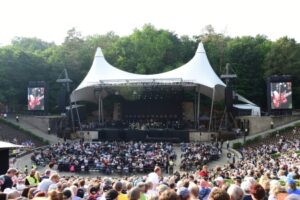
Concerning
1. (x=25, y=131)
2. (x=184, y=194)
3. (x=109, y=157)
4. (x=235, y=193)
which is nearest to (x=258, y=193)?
(x=235, y=193)

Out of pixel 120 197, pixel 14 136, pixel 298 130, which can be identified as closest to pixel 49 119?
pixel 14 136

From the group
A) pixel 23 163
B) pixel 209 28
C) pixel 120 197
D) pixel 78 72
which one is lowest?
pixel 23 163

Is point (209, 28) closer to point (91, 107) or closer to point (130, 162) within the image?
point (91, 107)

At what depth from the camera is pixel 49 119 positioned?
42.0 metres

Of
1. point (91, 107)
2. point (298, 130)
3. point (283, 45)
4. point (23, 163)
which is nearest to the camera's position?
point (23, 163)

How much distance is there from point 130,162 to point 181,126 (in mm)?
13246

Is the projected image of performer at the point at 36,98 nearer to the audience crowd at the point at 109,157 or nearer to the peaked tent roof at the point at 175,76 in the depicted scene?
the peaked tent roof at the point at 175,76

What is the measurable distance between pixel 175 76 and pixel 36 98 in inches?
485

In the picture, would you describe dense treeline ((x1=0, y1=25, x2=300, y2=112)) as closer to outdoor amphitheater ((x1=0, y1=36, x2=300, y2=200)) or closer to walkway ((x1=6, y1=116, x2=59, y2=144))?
outdoor amphitheater ((x1=0, y1=36, x2=300, y2=200))

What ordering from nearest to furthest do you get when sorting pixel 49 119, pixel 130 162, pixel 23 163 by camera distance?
1. pixel 130 162
2. pixel 23 163
3. pixel 49 119

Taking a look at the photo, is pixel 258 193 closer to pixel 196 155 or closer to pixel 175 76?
pixel 196 155

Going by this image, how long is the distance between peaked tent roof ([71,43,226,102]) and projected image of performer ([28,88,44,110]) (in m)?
2.63

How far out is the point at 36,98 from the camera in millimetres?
41438

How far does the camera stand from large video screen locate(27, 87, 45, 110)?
1622 inches
